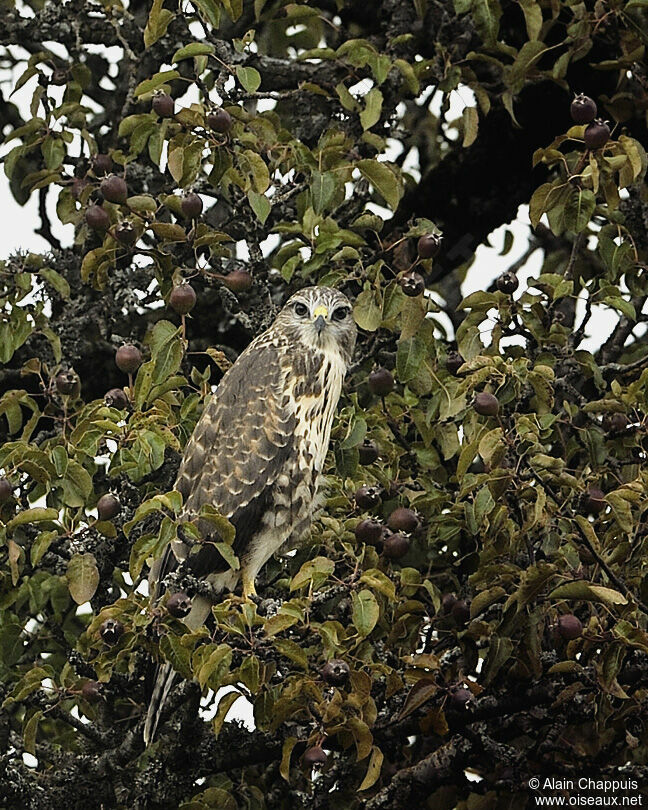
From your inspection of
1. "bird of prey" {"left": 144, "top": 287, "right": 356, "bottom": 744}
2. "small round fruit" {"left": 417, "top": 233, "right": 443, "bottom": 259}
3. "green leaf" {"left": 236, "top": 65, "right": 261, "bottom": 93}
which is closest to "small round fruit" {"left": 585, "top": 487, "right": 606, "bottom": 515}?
"small round fruit" {"left": 417, "top": 233, "right": 443, "bottom": 259}

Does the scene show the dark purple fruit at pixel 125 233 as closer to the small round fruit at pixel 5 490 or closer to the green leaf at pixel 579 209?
the small round fruit at pixel 5 490

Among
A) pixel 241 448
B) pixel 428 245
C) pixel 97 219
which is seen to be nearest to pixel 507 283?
pixel 428 245

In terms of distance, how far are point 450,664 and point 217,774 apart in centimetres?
92

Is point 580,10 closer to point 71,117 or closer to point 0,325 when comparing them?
point 71,117

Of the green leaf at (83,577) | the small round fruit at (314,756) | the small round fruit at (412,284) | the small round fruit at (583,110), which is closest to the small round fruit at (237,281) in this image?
the small round fruit at (412,284)

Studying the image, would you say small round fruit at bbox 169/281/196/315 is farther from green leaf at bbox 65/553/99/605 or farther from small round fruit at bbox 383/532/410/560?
small round fruit at bbox 383/532/410/560

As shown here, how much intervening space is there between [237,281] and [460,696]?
1391 millimetres

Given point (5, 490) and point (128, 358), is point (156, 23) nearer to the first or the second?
point (128, 358)

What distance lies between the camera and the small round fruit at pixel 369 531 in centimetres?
404

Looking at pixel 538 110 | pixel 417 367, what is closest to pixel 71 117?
pixel 417 367

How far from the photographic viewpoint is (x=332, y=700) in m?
3.74

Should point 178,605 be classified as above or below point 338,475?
below

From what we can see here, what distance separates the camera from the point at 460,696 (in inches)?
162

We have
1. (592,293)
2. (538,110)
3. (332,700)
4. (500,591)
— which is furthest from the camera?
(538,110)
